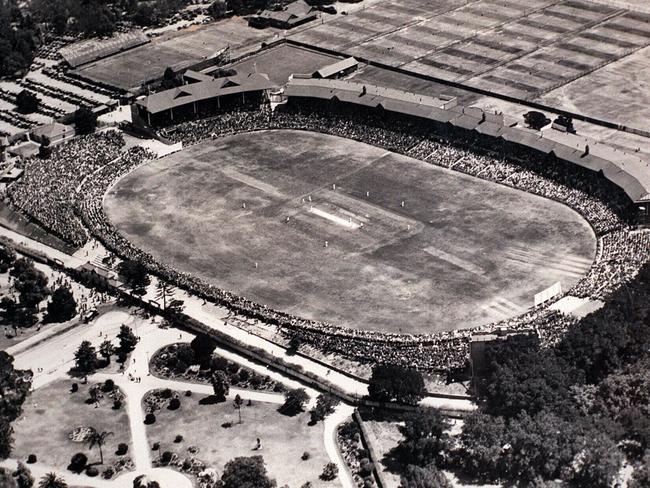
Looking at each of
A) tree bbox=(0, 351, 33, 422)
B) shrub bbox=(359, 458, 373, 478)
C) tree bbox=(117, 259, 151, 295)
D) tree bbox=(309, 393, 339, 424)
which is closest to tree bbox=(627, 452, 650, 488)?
shrub bbox=(359, 458, 373, 478)

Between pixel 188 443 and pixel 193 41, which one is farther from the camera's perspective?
pixel 193 41

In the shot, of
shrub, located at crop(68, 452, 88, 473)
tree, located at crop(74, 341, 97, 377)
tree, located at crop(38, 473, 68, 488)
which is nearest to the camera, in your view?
tree, located at crop(38, 473, 68, 488)

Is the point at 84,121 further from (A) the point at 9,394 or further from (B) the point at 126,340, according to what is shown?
(A) the point at 9,394

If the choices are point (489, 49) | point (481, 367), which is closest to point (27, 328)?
point (481, 367)

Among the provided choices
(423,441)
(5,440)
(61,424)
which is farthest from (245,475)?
(5,440)

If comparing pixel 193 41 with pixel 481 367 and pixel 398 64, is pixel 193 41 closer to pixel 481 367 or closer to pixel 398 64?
pixel 398 64

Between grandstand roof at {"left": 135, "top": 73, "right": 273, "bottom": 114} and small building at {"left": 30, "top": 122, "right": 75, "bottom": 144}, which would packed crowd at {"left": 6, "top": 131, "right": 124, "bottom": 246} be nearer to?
small building at {"left": 30, "top": 122, "right": 75, "bottom": 144}
